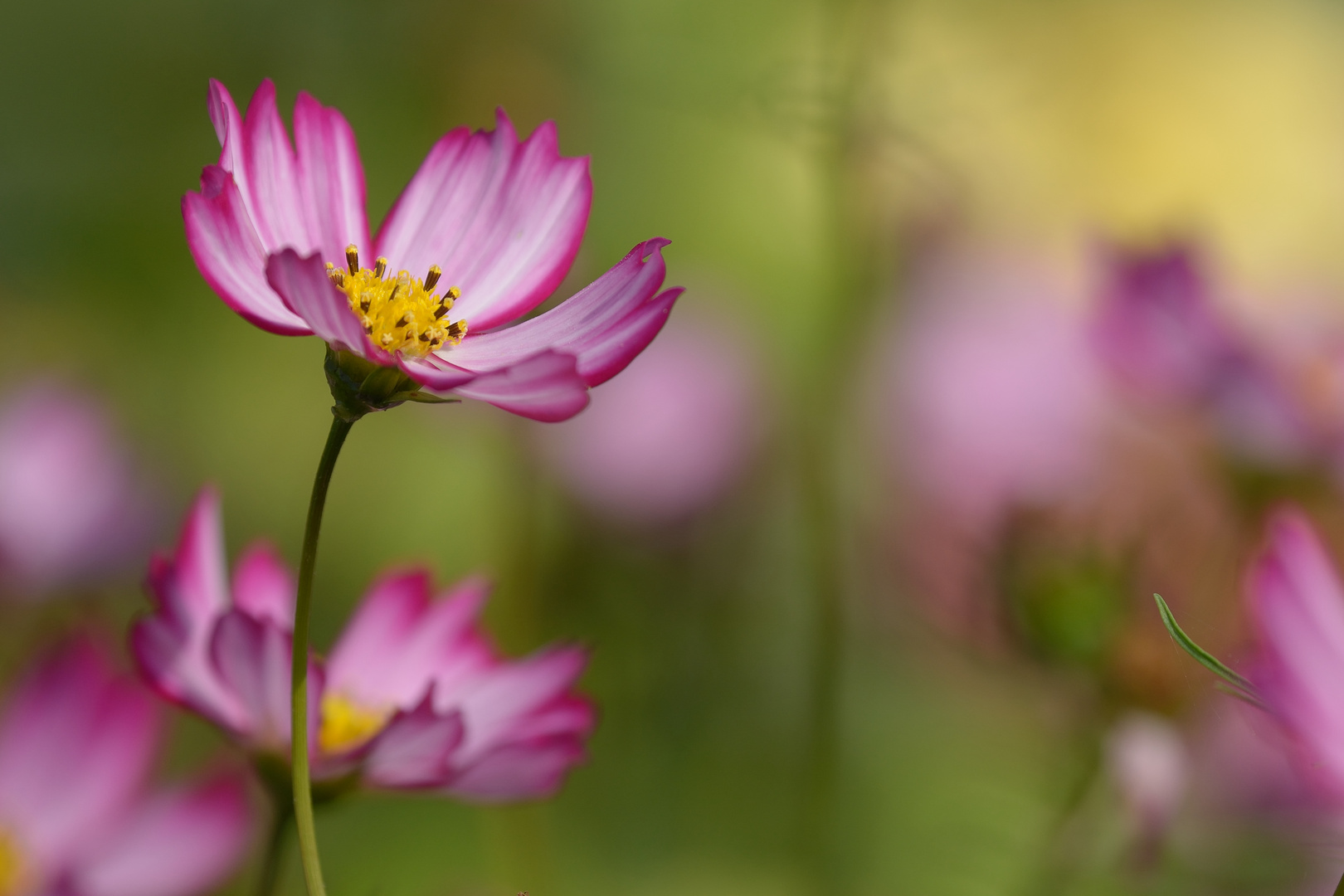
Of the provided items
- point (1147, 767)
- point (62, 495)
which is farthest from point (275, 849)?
point (62, 495)

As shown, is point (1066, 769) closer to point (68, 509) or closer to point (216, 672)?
point (216, 672)

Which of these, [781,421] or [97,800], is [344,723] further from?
[781,421]

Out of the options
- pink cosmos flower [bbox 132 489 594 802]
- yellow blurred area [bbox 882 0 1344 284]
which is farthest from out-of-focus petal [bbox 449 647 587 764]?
yellow blurred area [bbox 882 0 1344 284]

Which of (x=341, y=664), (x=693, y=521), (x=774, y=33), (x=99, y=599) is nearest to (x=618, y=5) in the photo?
(x=774, y=33)

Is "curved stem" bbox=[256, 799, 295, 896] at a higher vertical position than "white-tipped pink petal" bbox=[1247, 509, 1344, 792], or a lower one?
lower

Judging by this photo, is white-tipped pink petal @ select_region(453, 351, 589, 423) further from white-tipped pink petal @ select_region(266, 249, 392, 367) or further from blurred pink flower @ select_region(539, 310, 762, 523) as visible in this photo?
blurred pink flower @ select_region(539, 310, 762, 523)
